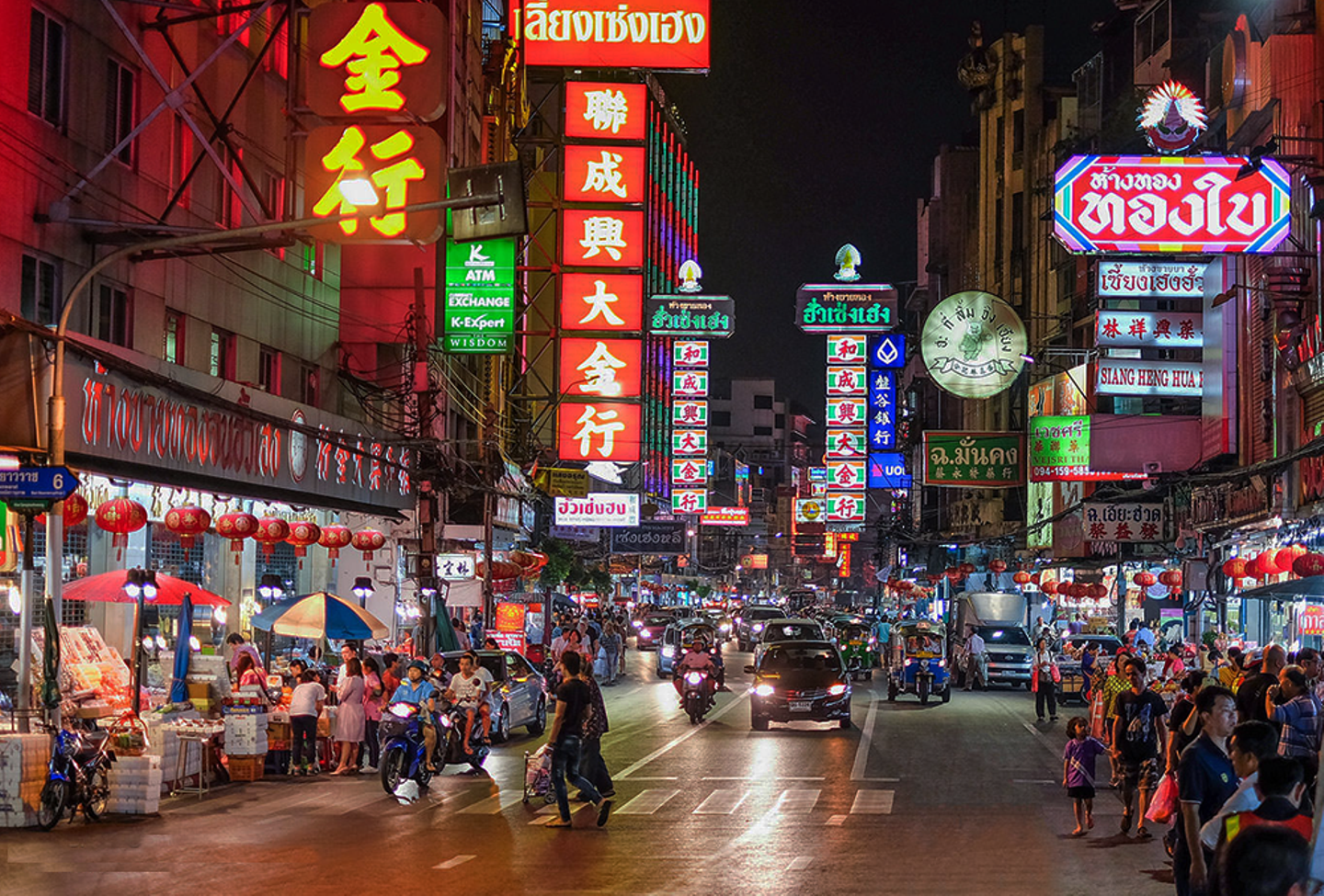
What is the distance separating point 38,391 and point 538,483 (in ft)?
124

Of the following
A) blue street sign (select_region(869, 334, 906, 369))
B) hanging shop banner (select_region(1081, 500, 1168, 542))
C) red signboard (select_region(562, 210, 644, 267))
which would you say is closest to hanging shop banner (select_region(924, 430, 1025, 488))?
hanging shop banner (select_region(1081, 500, 1168, 542))

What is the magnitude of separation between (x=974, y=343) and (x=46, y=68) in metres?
22.0

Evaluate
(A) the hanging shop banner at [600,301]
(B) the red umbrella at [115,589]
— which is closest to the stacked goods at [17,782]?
Result: (B) the red umbrella at [115,589]

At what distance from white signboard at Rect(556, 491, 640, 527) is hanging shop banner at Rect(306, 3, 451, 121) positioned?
30.1 meters

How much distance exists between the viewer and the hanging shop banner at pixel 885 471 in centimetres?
9862

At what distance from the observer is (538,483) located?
56594 millimetres

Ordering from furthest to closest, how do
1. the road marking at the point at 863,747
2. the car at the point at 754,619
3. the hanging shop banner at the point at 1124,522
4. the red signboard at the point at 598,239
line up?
the car at the point at 754,619 → the hanging shop banner at the point at 1124,522 → the red signboard at the point at 598,239 → the road marking at the point at 863,747

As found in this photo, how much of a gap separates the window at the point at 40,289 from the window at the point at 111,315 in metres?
1.07

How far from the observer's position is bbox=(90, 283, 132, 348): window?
24.1 meters

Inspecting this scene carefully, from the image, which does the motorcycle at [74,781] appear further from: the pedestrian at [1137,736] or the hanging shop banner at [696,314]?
→ the hanging shop banner at [696,314]

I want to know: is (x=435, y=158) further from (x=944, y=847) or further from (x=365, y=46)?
(x=944, y=847)

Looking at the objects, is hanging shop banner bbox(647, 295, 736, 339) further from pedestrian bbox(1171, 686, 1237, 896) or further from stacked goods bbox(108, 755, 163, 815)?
pedestrian bbox(1171, 686, 1237, 896)

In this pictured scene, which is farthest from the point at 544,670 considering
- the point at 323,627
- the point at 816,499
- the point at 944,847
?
the point at 816,499

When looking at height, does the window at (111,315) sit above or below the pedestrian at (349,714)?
above
